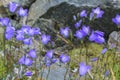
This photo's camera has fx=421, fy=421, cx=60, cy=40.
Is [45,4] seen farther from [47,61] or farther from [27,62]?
[27,62]

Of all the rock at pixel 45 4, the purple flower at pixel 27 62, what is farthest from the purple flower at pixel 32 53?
the rock at pixel 45 4

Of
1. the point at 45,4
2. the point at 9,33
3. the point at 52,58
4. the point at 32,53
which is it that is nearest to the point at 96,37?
the point at 52,58

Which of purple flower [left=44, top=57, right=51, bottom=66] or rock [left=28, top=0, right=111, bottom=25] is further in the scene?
rock [left=28, top=0, right=111, bottom=25]

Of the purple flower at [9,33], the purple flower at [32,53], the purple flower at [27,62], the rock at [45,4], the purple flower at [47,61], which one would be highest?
the purple flower at [9,33]

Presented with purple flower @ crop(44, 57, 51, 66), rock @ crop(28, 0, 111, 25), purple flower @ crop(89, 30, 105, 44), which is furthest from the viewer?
rock @ crop(28, 0, 111, 25)

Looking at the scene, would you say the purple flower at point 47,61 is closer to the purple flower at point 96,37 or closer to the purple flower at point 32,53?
the purple flower at point 32,53

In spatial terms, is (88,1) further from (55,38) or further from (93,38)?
(93,38)

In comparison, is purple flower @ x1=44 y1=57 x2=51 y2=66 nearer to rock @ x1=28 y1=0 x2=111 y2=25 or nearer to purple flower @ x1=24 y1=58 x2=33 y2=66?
purple flower @ x1=24 y1=58 x2=33 y2=66

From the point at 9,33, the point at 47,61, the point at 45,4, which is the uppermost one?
the point at 9,33

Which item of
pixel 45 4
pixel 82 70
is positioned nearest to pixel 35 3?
pixel 45 4

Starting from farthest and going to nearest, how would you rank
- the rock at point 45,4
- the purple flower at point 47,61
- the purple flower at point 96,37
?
the rock at point 45,4 → the purple flower at point 47,61 → the purple flower at point 96,37

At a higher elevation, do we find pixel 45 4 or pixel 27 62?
pixel 27 62

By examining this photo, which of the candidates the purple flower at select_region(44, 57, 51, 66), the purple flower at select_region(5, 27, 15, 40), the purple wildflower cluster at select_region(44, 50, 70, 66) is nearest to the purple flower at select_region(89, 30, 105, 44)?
the purple wildflower cluster at select_region(44, 50, 70, 66)

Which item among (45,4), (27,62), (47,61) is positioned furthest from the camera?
(45,4)
